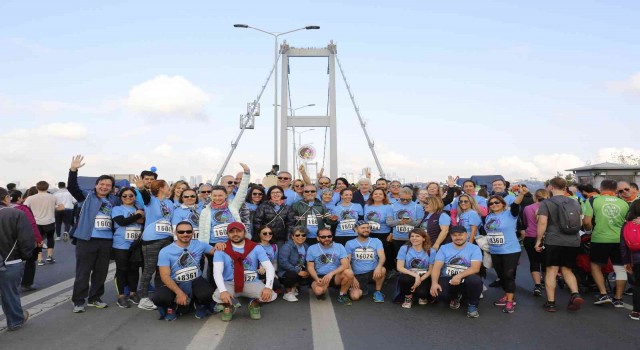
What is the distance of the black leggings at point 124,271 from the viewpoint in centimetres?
595

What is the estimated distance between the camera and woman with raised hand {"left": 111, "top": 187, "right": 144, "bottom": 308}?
19.3 ft

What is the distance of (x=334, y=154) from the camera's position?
43.8 metres

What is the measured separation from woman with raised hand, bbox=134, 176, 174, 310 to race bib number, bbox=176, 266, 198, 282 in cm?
60

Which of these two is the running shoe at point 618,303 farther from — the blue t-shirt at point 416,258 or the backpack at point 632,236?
the blue t-shirt at point 416,258

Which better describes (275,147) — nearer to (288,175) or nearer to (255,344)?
(288,175)

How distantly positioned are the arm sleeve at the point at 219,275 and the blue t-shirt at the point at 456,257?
246 centimetres

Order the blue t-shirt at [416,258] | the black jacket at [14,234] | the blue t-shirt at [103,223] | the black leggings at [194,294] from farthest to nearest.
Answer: the blue t-shirt at [416,258]
the blue t-shirt at [103,223]
the black leggings at [194,294]
the black jacket at [14,234]

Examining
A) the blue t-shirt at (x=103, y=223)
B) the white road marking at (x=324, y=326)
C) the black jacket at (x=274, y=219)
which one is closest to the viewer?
the white road marking at (x=324, y=326)

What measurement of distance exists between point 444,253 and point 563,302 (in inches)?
68.1

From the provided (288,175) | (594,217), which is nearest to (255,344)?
(288,175)

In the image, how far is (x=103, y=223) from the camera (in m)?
5.79

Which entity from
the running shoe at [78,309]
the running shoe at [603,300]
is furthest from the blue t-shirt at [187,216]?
the running shoe at [603,300]

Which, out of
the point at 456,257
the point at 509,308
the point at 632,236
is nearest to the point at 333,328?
the point at 456,257

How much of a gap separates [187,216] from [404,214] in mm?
3058
